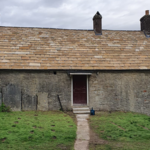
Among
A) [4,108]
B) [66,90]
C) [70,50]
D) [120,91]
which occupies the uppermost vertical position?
[70,50]

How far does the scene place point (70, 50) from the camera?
1305cm

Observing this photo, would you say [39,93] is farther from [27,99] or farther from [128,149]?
[128,149]

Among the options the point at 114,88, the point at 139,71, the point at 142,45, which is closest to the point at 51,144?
the point at 114,88

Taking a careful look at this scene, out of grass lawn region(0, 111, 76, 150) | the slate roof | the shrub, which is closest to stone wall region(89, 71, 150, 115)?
the slate roof

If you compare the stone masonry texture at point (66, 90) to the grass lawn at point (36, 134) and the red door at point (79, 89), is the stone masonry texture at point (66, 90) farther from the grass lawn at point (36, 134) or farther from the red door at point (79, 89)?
the grass lawn at point (36, 134)

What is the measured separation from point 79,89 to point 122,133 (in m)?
5.18

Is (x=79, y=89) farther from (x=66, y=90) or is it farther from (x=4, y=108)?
(x=4, y=108)

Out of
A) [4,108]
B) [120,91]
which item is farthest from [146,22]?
[4,108]

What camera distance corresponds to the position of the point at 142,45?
1426 cm

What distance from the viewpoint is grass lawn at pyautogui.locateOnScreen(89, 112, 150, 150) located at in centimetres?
632

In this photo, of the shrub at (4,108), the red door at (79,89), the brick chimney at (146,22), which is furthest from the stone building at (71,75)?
the brick chimney at (146,22)

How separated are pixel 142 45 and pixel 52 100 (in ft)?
27.3

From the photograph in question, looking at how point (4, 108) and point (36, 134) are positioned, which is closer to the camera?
point (36, 134)

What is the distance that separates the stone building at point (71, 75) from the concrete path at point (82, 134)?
2025 millimetres
